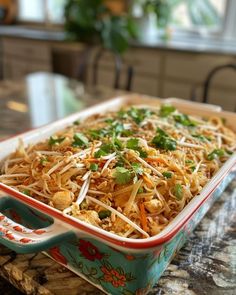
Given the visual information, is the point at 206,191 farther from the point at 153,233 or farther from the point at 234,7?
the point at 234,7

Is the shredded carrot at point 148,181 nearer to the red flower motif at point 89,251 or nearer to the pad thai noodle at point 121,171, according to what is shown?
the pad thai noodle at point 121,171

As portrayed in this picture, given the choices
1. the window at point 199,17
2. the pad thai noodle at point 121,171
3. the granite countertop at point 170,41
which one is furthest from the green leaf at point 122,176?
the window at point 199,17

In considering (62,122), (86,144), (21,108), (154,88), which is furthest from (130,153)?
(154,88)

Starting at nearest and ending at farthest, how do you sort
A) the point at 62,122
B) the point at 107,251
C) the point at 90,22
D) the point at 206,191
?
1. the point at 107,251
2. the point at 206,191
3. the point at 62,122
4. the point at 90,22

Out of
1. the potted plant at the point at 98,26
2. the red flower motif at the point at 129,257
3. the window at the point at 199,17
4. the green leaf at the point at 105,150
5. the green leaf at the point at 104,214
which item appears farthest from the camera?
the window at the point at 199,17

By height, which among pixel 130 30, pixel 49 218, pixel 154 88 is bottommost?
pixel 154 88

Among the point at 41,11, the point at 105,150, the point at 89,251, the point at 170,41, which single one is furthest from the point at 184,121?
the point at 41,11
